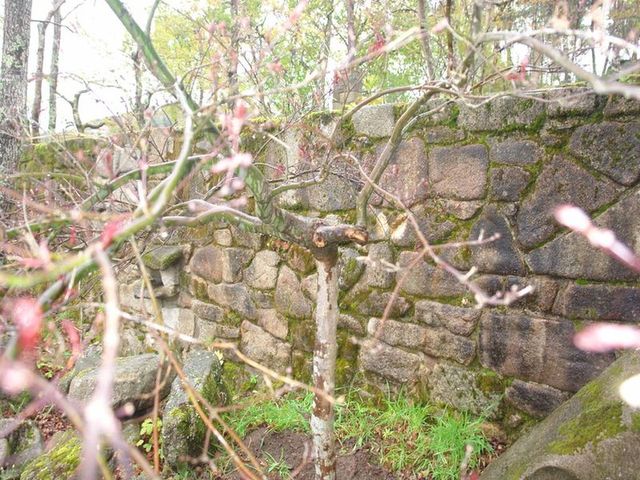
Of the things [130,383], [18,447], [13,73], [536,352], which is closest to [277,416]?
[130,383]

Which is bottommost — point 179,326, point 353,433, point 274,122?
point 353,433

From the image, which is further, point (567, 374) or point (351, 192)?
point (351, 192)

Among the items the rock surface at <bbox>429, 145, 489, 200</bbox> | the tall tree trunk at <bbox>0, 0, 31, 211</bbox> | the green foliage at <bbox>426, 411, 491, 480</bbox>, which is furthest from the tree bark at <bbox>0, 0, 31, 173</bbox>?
the green foliage at <bbox>426, 411, 491, 480</bbox>

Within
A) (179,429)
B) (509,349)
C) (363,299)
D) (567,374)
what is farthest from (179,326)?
(567,374)

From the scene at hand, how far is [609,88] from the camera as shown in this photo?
23.1 inches

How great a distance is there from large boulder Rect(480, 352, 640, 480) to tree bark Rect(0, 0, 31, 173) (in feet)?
13.5

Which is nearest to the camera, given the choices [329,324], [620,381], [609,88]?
[609,88]

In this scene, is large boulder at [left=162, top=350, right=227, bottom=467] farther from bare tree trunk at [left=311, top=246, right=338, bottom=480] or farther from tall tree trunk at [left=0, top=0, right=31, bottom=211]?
tall tree trunk at [left=0, top=0, right=31, bottom=211]

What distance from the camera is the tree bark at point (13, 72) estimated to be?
361cm

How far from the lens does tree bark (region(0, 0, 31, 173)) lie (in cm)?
361

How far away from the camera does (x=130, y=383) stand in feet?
9.14

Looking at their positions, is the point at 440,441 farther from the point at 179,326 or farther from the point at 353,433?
the point at 179,326

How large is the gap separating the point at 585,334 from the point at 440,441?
0.83 m

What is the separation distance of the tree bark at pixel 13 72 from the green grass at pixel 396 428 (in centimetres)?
285
